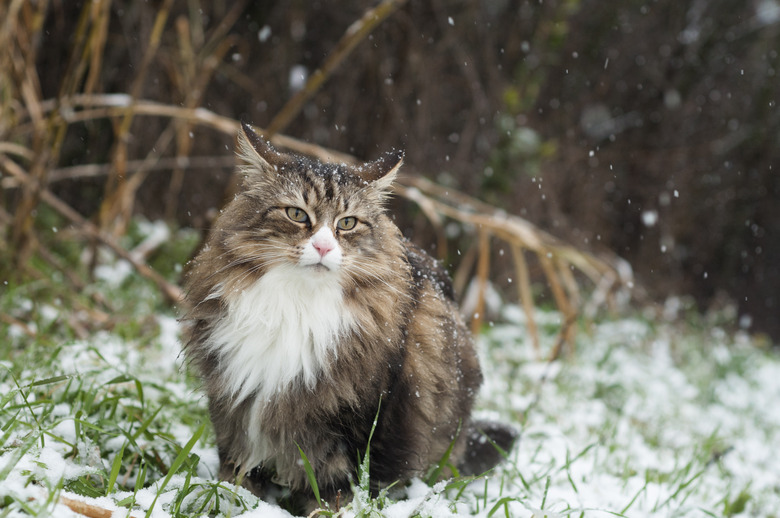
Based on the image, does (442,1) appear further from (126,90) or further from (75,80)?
(75,80)

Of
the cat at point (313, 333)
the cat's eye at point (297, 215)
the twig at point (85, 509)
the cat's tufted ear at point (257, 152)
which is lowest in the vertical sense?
the twig at point (85, 509)

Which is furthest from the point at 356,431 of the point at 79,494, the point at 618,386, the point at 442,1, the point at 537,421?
the point at 442,1

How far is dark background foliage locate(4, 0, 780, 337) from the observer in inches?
244

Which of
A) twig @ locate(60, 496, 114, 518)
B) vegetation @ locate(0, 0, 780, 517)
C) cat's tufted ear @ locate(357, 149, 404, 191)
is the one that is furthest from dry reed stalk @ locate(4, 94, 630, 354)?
twig @ locate(60, 496, 114, 518)

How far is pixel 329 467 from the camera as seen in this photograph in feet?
6.54

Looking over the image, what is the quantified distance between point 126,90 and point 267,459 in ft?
16.8

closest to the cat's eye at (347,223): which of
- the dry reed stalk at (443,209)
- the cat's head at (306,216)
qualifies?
the cat's head at (306,216)

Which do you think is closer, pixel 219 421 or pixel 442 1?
pixel 219 421

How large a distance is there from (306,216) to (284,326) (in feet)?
1.19

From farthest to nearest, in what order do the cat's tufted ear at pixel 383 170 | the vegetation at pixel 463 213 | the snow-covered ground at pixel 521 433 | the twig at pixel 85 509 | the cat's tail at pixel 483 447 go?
1. the cat's tail at pixel 483 447
2. the vegetation at pixel 463 213
3. the cat's tufted ear at pixel 383 170
4. the snow-covered ground at pixel 521 433
5. the twig at pixel 85 509

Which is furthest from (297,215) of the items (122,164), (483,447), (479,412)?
(122,164)

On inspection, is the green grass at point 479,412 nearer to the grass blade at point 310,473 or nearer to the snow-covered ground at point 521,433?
the snow-covered ground at point 521,433

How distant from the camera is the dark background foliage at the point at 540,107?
6.21 m

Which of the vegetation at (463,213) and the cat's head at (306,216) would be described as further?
the vegetation at (463,213)
